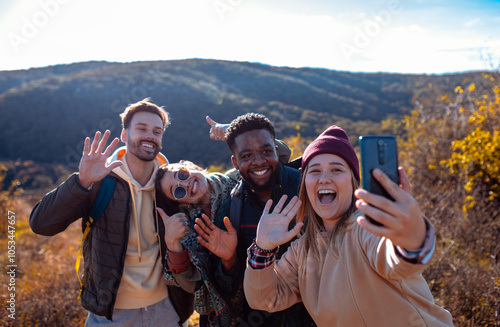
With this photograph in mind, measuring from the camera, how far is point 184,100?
120ft

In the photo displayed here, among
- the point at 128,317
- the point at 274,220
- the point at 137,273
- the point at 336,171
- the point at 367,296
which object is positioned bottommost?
the point at 128,317

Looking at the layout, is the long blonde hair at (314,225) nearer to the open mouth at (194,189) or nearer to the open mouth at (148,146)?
the open mouth at (194,189)

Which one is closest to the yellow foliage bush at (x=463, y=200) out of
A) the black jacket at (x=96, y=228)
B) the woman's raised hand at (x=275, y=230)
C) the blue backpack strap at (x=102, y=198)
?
the woman's raised hand at (x=275, y=230)

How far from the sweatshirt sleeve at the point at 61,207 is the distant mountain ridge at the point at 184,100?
22.2 meters

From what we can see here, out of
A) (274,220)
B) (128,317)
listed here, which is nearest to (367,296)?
(274,220)

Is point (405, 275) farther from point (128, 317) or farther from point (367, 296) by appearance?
point (128, 317)

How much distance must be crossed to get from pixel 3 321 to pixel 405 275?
14.5ft

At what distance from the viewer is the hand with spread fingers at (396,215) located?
115cm

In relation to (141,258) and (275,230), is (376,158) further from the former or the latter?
(141,258)

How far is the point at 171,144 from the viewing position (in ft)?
96.8

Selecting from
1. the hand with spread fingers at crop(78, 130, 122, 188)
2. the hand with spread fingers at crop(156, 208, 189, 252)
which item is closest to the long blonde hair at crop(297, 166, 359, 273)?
the hand with spread fingers at crop(156, 208, 189, 252)

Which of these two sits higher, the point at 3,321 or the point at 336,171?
the point at 336,171

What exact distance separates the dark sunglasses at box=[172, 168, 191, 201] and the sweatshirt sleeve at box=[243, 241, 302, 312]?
3.23 ft

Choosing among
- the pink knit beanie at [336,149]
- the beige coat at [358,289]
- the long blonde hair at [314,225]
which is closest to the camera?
the beige coat at [358,289]
